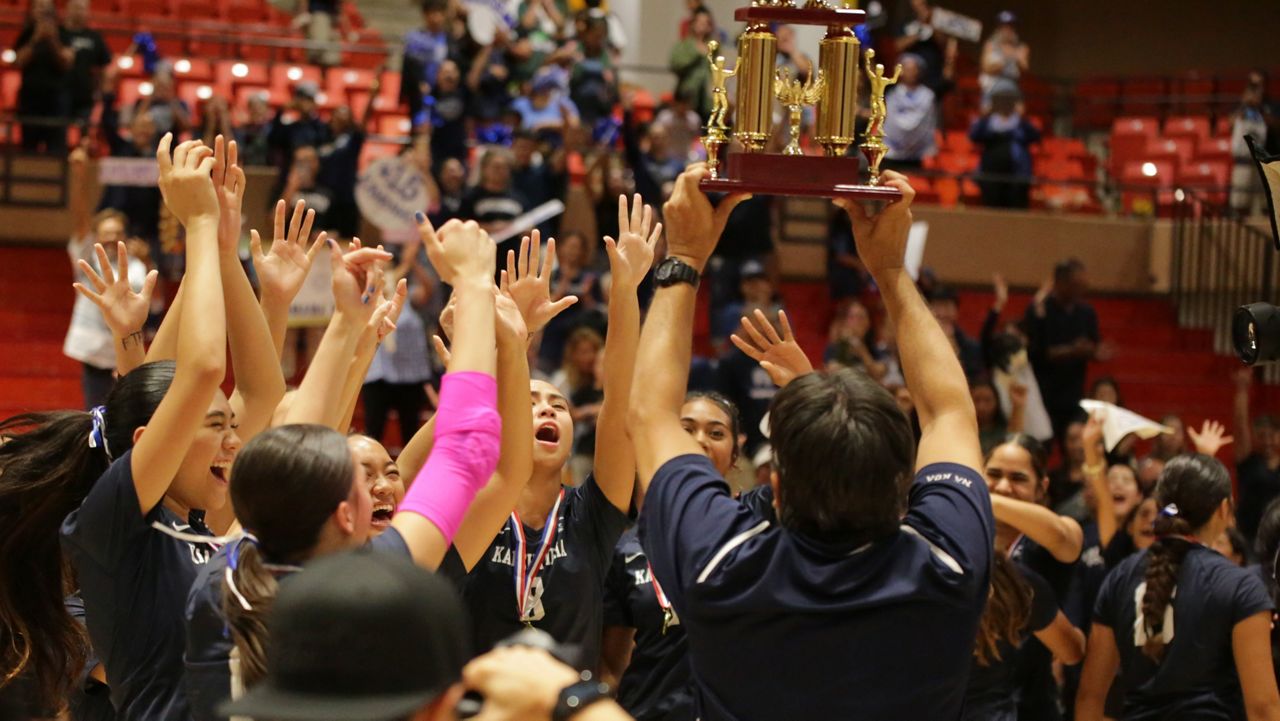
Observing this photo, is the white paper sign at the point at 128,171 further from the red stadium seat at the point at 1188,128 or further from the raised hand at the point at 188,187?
the red stadium seat at the point at 1188,128

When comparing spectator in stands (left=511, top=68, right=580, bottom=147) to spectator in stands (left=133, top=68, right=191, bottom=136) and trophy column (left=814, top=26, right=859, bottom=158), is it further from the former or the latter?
trophy column (left=814, top=26, right=859, bottom=158)

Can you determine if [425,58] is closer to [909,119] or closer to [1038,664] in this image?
[909,119]

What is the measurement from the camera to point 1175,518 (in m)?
4.95

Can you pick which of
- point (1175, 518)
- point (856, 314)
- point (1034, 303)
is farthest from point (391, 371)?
point (1175, 518)

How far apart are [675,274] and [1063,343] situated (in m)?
9.22

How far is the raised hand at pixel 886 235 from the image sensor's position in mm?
2977

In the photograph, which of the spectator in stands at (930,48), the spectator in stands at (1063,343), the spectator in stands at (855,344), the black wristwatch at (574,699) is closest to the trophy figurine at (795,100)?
the black wristwatch at (574,699)

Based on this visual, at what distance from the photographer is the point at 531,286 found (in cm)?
343

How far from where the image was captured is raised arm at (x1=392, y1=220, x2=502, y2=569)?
250 centimetres

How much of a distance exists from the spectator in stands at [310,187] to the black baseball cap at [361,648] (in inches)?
357

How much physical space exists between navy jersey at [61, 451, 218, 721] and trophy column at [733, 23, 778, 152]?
1.48m

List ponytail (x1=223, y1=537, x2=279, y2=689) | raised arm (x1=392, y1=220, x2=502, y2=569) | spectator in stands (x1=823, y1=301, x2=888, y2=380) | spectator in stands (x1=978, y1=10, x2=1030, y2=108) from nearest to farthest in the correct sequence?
ponytail (x1=223, y1=537, x2=279, y2=689) → raised arm (x1=392, y1=220, x2=502, y2=569) → spectator in stands (x1=823, y1=301, x2=888, y2=380) → spectator in stands (x1=978, y1=10, x2=1030, y2=108)

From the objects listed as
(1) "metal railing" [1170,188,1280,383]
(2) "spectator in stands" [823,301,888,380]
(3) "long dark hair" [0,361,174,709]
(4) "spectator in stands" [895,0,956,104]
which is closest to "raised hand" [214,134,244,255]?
(3) "long dark hair" [0,361,174,709]

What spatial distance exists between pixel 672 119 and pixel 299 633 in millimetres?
10415
